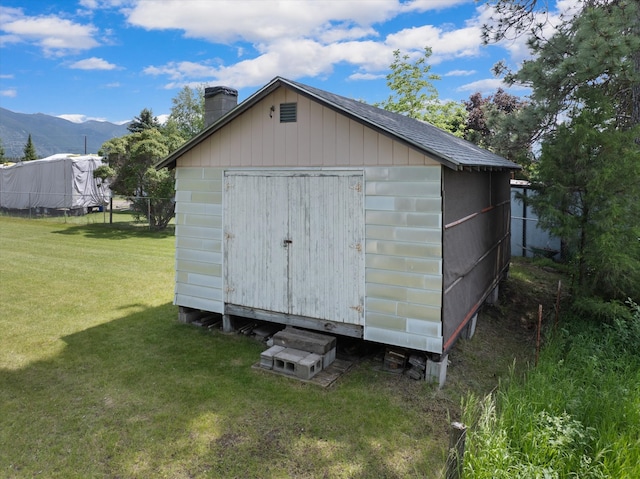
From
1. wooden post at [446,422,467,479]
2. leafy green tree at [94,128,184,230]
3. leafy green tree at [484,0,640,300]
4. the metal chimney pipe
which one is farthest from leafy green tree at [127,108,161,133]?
wooden post at [446,422,467,479]

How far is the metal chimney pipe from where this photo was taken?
7.39 meters

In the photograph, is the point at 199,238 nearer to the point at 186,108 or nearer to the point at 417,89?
the point at 417,89

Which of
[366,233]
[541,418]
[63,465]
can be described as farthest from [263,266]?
[541,418]

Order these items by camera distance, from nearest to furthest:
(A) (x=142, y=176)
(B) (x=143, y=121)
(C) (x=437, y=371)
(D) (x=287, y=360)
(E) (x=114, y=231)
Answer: (C) (x=437, y=371) → (D) (x=287, y=360) → (E) (x=114, y=231) → (A) (x=142, y=176) → (B) (x=143, y=121)

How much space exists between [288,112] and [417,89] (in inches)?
759

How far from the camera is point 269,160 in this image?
233 inches

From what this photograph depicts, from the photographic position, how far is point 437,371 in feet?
16.7

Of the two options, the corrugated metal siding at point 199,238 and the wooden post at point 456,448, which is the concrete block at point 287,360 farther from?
the wooden post at point 456,448

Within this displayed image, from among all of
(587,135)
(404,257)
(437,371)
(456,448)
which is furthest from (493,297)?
(456,448)

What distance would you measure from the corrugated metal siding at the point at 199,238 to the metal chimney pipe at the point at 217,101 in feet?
4.31

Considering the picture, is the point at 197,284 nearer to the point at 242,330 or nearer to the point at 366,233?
the point at 242,330

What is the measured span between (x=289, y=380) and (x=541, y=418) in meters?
2.63

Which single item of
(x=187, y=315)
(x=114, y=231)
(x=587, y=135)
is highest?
(x=587, y=135)

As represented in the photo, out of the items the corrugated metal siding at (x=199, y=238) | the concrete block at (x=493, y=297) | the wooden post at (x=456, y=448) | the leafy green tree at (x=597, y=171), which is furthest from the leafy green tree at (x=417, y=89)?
the wooden post at (x=456, y=448)
